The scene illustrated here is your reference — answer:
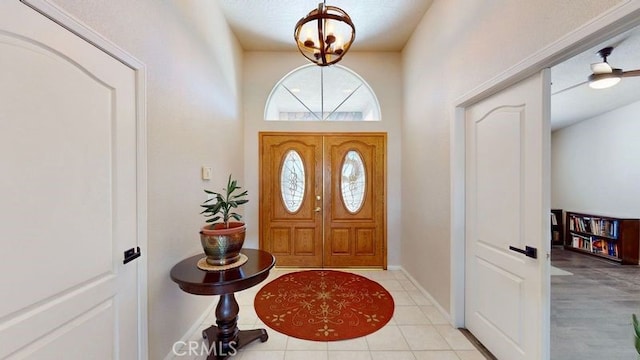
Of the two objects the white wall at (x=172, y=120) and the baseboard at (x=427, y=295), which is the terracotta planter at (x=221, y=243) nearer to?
the white wall at (x=172, y=120)

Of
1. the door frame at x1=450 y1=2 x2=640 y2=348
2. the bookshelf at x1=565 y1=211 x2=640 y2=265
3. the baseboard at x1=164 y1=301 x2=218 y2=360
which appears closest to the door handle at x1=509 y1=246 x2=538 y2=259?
the door frame at x1=450 y1=2 x2=640 y2=348

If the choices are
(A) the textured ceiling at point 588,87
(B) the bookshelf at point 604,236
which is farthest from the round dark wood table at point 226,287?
(B) the bookshelf at point 604,236

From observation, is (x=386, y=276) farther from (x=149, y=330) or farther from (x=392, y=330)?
(x=149, y=330)

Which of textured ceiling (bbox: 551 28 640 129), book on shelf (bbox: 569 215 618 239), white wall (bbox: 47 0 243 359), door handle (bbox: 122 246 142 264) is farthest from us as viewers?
book on shelf (bbox: 569 215 618 239)

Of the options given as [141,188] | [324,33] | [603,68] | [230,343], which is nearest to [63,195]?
[141,188]

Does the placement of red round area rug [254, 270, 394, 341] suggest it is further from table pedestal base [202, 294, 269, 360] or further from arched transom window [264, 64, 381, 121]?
arched transom window [264, 64, 381, 121]

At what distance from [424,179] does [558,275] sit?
8.65ft

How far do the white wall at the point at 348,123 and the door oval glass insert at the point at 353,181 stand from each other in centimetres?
41

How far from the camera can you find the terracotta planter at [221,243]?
5.74ft

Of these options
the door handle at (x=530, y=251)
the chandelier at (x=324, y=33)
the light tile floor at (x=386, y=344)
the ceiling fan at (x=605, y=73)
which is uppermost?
the chandelier at (x=324, y=33)

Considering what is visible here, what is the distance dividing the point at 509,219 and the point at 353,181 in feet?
7.48

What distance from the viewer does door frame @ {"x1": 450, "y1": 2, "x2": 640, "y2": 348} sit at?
107cm

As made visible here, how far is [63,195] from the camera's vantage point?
1.07 m

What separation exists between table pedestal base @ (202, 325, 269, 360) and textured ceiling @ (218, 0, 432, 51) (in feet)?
11.1
